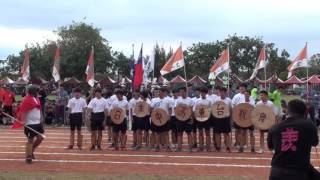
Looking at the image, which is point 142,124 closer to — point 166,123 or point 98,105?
point 166,123

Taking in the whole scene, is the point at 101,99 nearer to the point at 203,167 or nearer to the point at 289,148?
the point at 203,167

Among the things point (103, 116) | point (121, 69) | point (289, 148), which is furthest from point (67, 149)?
point (121, 69)

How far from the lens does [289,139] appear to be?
7.27 meters

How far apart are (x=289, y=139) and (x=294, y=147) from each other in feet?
0.41

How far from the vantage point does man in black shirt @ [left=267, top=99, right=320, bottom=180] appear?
725cm

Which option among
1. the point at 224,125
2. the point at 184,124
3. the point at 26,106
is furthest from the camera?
the point at 184,124

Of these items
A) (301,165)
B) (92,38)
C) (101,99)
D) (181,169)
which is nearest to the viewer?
(301,165)

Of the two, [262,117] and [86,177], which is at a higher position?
[262,117]

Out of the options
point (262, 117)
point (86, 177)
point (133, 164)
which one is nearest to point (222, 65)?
point (262, 117)

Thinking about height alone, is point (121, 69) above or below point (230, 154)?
above

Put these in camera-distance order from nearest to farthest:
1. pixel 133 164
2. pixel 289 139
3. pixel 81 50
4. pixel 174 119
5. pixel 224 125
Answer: pixel 289 139, pixel 133 164, pixel 224 125, pixel 174 119, pixel 81 50

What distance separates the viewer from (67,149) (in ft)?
59.3

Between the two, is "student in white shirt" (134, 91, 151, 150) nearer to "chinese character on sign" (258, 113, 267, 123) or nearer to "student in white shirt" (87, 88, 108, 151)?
"student in white shirt" (87, 88, 108, 151)

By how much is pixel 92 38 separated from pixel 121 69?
222 inches
